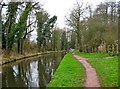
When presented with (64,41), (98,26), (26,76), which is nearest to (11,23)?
(98,26)

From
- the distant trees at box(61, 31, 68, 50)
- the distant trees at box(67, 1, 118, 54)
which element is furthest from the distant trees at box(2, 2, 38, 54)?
the distant trees at box(61, 31, 68, 50)

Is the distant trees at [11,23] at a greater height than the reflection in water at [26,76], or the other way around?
the distant trees at [11,23]

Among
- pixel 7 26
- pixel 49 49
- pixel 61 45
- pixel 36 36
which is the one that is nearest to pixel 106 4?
pixel 7 26

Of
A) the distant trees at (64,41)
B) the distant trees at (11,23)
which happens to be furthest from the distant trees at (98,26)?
the distant trees at (64,41)

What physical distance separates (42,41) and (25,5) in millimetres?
28177

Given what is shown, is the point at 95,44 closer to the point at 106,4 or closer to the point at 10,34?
the point at 106,4

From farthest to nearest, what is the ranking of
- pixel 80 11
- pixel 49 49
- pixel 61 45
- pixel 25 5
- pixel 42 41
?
pixel 61 45, pixel 49 49, pixel 42 41, pixel 80 11, pixel 25 5

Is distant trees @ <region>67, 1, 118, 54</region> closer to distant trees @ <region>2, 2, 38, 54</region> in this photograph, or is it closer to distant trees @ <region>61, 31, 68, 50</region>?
distant trees @ <region>2, 2, 38, 54</region>

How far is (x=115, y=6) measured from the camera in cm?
4856

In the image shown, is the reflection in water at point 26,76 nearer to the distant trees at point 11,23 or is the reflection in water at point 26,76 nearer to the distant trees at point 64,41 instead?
the distant trees at point 11,23

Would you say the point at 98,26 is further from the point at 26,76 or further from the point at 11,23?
the point at 26,76

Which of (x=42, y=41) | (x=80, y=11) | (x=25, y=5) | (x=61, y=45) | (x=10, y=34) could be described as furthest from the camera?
(x=61, y=45)

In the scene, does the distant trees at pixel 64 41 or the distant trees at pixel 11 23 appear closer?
the distant trees at pixel 11 23

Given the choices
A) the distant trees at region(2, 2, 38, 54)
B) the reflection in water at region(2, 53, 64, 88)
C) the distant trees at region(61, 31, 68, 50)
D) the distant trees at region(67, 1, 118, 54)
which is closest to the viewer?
the reflection in water at region(2, 53, 64, 88)
